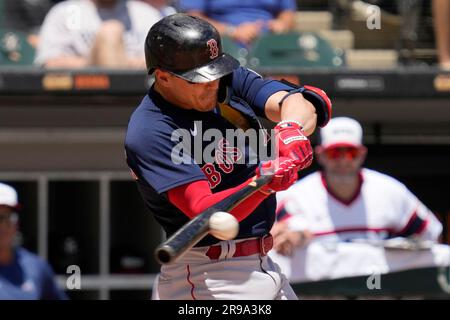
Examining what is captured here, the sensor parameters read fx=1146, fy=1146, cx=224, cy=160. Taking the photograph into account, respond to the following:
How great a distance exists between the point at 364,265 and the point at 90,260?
192cm

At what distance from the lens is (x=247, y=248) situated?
3.67 m

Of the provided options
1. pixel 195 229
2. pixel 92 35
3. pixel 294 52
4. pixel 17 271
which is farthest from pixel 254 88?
pixel 92 35

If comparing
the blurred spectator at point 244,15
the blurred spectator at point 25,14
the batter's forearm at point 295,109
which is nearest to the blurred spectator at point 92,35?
the blurred spectator at point 244,15

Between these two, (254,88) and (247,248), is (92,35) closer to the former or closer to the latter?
(254,88)

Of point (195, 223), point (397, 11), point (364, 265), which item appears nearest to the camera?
point (195, 223)

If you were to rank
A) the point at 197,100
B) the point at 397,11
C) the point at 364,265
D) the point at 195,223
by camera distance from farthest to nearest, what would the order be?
the point at 397,11 → the point at 364,265 → the point at 197,100 → the point at 195,223

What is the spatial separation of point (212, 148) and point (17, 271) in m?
2.36

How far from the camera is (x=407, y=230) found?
20.0 ft

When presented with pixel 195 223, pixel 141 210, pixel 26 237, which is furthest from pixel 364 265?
pixel 195 223

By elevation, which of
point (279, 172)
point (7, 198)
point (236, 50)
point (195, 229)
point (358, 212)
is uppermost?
point (236, 50)

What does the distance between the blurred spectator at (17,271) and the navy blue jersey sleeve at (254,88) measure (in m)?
2.20

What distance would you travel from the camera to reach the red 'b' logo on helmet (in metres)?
3.51

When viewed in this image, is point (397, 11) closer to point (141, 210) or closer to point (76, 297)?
point (141, 210)

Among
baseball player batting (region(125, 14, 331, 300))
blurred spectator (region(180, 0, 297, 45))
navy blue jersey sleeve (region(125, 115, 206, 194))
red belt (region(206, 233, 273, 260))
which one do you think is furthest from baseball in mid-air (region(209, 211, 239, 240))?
blurred spectator (region(180, 0, 297, 45))
